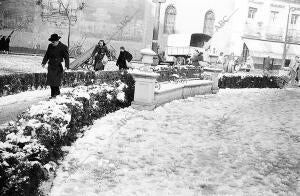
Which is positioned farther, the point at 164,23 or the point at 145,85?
the point at 164,23

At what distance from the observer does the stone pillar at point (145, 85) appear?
9.27 meters

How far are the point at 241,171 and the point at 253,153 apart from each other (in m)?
1.02

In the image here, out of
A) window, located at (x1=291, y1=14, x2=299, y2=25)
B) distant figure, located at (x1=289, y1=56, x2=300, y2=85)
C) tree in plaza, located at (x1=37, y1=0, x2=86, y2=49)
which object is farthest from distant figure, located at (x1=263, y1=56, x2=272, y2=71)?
tree in plaza, located at (x1=37, y1=0, x2=86, y2=49)

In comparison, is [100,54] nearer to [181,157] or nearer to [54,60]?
[54,60]

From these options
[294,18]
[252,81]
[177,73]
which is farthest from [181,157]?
[294,18]

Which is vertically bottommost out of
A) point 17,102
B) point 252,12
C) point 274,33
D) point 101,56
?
point 17,102

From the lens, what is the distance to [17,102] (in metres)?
9.37

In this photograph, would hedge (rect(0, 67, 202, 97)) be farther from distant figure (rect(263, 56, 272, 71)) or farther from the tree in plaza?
distant figure (rect(263, 56, 272, 71))

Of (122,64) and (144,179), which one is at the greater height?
(122,64)

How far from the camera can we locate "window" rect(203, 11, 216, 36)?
33.3 meters

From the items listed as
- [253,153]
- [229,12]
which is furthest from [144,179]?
[229,12]

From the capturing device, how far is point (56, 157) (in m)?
5.14

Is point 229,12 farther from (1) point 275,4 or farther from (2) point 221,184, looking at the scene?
(2) point 221,184

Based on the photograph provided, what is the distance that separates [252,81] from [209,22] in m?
14.9
